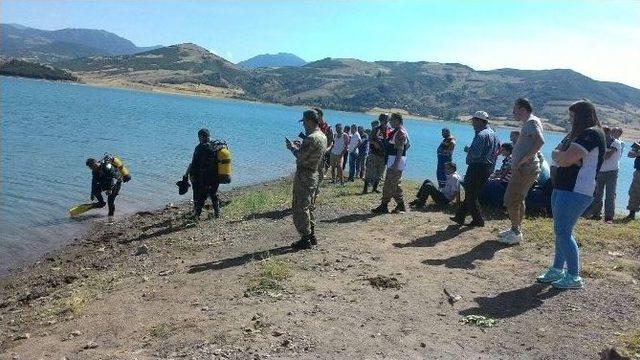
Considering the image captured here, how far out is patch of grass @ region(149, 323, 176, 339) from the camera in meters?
6.76

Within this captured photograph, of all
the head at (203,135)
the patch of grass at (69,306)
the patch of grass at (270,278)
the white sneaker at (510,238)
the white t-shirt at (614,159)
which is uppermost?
the white t-shirt at (614,159)

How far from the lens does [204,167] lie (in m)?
13.9

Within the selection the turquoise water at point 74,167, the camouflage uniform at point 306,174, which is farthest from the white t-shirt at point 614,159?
the turquoise water at point 74,167

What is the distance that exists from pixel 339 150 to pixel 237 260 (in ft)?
38.7

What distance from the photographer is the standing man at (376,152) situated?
50.0 feet

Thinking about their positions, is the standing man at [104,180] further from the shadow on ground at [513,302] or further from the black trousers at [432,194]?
the shadow on ground at [513,302]

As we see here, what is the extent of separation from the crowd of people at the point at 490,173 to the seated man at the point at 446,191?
27mm

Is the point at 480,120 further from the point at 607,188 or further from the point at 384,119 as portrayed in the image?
the point at 607,188

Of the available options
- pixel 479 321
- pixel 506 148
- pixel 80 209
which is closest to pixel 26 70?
pixel 80 209

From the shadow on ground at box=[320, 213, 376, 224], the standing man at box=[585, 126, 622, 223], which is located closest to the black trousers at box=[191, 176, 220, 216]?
the shadow on ground at box=[320, 213, 376, 224]

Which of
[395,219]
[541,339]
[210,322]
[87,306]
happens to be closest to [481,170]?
[395,219]

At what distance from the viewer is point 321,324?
6699mm

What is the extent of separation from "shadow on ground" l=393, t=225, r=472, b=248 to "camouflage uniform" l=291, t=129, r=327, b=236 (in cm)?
198

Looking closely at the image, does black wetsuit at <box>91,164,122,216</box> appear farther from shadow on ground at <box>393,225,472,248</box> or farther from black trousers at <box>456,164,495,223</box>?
black trousers at <box>456,164,495,223</box>
